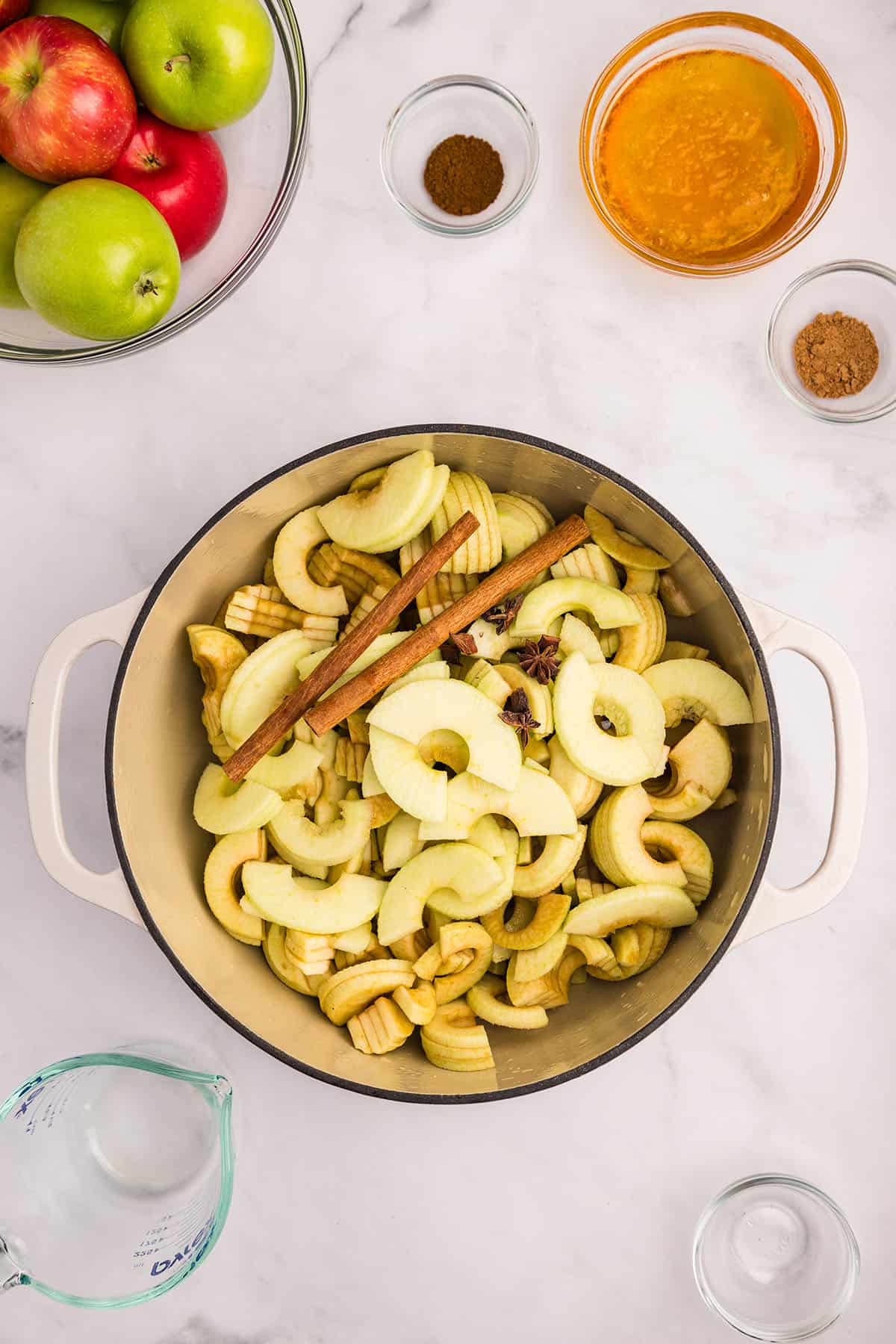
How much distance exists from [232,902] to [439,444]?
531 mm

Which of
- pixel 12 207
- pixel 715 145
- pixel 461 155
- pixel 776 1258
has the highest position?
pixel 715 145

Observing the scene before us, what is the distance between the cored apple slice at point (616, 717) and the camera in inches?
44.6

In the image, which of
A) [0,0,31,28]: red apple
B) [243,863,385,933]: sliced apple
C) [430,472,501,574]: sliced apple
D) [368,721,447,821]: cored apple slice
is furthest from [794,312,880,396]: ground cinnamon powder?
[0,0,31,28]: red apple

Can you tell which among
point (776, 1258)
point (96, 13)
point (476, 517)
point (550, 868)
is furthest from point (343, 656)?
point (776, 1258)

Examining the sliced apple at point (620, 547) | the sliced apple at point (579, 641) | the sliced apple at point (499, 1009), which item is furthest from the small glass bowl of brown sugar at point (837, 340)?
the sliced apple at point (499, 1009)

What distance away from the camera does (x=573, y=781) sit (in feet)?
3.79

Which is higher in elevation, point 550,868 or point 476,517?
point 476,517

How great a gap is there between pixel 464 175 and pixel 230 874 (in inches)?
32.9

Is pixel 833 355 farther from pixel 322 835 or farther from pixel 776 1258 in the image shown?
pixel 776 1258

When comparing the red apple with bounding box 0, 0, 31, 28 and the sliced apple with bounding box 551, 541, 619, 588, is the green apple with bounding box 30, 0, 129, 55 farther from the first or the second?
the sliced apple with bounding box 551, 541, 619, 588

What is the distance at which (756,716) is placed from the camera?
1133 mm

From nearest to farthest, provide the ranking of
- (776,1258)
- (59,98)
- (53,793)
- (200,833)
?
1. (59,98)
2. (53,793)
3. (200,833)
4. (776,1258)

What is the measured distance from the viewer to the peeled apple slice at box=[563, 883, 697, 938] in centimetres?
113

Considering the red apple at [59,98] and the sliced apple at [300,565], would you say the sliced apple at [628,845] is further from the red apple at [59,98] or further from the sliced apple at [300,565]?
the red apple at [59,98]
